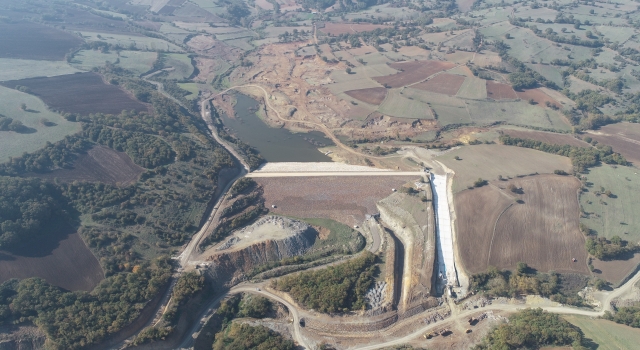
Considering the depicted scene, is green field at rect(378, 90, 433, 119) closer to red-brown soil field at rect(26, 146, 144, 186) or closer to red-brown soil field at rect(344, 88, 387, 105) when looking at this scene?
red-brown soil field at rect(344, 88, 387, 105)

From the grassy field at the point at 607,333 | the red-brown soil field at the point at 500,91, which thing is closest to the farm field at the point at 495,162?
the red-brown soil field at the point at 500,91

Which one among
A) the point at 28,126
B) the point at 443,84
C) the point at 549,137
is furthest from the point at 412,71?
the point at 28,126

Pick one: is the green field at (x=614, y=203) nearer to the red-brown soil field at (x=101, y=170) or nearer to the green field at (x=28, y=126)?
the red-brown soil field at (x=101, y=170)

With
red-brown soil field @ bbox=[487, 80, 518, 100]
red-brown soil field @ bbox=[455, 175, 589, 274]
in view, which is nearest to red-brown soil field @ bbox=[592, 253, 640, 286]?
red-brown soil field @ bbox=[455, 175, 589, 274]

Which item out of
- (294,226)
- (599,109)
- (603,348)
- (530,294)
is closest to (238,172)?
(294,226)

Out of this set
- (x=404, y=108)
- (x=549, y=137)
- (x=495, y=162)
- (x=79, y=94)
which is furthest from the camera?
(x=404, y=108)

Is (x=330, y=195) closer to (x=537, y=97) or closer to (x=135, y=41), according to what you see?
(x=537, y=97)
